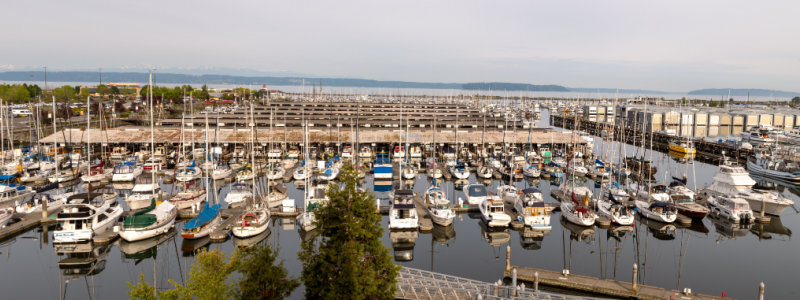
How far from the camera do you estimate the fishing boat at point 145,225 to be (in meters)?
26.8

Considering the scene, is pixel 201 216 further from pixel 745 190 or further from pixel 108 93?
pixel 108 93

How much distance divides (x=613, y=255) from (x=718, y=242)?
7994mm

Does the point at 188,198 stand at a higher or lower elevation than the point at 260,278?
lower

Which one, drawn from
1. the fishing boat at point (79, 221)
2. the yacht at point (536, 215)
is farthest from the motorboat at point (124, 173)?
the yacht at point (536, 215)

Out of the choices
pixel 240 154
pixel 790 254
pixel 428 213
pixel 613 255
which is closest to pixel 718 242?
pixel 790 254

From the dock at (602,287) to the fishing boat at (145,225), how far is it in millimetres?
20373

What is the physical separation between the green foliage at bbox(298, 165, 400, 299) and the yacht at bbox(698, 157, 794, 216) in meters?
32.4

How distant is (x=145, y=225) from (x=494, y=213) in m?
21.0

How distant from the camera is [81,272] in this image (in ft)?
77.8

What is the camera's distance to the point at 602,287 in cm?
2055

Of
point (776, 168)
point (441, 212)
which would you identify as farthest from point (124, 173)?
point (776, 168)

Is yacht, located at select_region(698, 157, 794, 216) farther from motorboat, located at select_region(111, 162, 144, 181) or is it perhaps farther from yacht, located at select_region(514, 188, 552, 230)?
motorboat, located at select_region(111, 162, 144, 181)

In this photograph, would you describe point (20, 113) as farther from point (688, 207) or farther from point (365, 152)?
point (688, 207)

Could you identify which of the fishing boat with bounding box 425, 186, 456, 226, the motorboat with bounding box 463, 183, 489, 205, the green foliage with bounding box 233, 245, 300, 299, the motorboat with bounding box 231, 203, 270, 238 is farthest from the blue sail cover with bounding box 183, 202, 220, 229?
the motorboat with bounding box 463, 183, 489, 205
